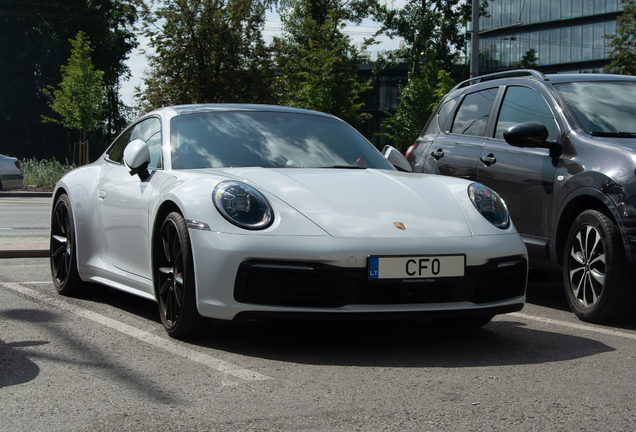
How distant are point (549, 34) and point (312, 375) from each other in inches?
2801

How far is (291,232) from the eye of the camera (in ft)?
12.4

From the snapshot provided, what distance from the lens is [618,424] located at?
8.99ft

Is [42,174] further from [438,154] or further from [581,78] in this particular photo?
[581,78]

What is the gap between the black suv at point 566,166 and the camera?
4746mm

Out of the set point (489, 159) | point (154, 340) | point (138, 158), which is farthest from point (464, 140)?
point (154, 340)

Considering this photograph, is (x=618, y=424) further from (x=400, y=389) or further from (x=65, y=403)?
(x=65, y=403)

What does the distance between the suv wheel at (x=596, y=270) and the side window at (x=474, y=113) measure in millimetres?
1590

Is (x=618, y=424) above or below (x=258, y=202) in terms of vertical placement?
below

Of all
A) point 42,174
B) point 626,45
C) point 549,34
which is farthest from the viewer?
point 549,34

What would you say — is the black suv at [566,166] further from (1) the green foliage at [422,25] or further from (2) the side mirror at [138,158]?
(1) the green foliage at [422,25]

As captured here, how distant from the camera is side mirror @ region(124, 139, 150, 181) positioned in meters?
4.68

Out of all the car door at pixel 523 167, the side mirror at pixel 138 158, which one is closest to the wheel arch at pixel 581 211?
the car door at pixel 523 167

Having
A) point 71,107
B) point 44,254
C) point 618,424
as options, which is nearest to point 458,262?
point 618,424

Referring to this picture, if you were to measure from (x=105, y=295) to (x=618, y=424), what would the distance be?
4.08 metres
